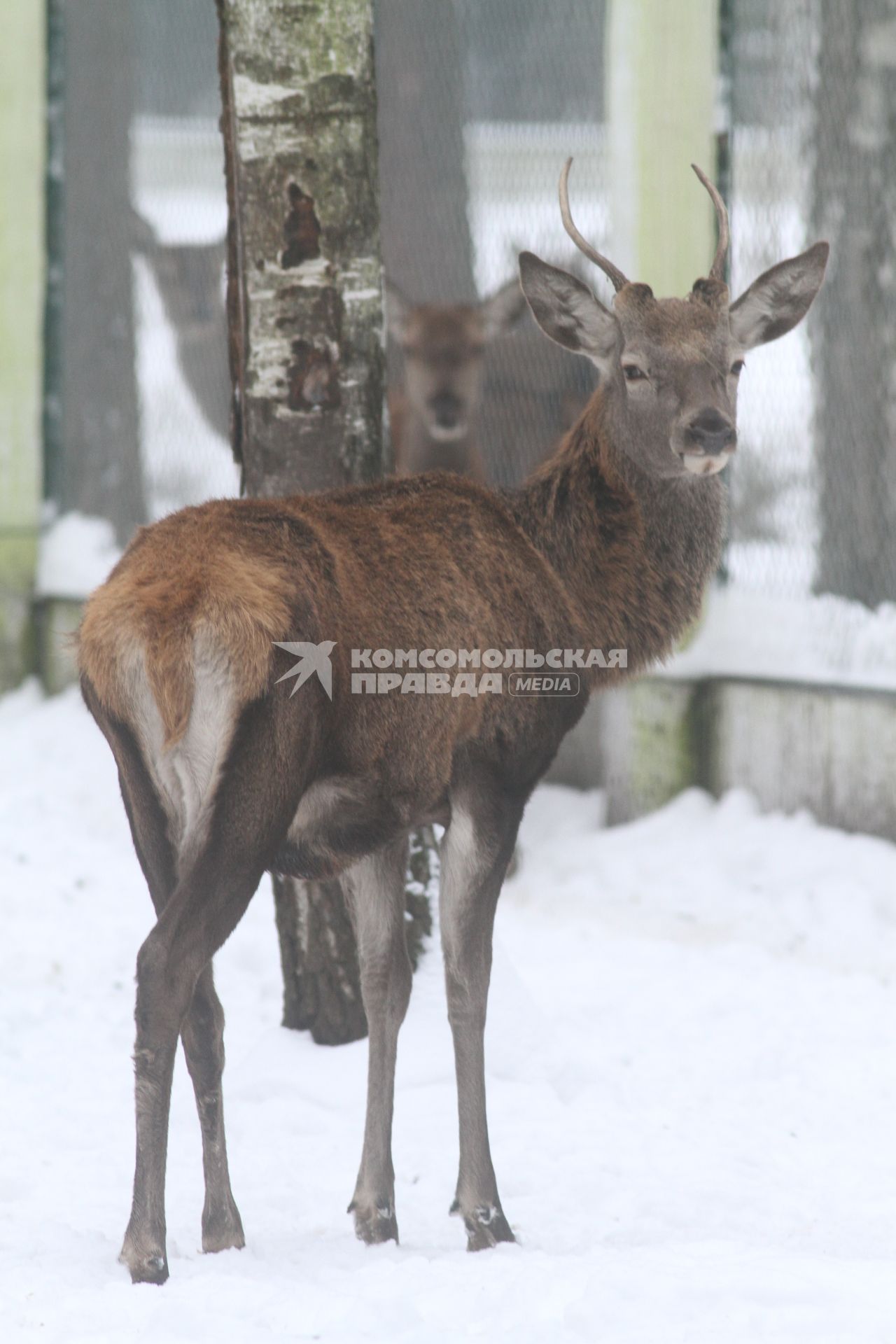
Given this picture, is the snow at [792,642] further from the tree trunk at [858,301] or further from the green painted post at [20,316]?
the green painted post at [20,316]

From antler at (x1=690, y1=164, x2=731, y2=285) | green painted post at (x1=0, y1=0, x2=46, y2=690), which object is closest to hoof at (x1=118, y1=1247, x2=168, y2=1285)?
antler at (x1=690, y1=164, x2=731, y2=285)

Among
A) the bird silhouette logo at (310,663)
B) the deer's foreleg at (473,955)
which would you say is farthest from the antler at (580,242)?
the deer's foreleg at (473,955)

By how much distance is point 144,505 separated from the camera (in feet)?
34.0

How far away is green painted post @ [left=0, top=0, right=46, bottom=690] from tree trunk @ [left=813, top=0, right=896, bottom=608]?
5020mm

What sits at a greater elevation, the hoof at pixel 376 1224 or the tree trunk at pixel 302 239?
the tree trunk at pixel 302 239

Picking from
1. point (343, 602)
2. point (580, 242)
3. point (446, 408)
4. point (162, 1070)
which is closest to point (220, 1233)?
point (162, 1070)

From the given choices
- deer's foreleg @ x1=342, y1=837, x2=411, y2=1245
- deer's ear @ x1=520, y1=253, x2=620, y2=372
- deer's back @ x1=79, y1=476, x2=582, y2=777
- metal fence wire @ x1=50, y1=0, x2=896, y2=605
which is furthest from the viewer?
metal fence wire @ x1=50, y1=0, x2=896, y2=605

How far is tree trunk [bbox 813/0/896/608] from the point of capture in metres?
7.19

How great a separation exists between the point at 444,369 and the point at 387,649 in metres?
4.34

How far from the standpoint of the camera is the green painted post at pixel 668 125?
7.47 meters

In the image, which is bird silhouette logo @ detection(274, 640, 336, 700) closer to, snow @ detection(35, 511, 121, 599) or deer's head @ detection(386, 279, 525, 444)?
deer's head @ detection(386, 279, 525, 444)

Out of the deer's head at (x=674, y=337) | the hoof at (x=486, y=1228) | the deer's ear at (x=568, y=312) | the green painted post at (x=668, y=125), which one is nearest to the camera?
the hoof at (x=486, y=1228)

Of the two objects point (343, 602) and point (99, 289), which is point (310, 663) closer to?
point (343, 602)

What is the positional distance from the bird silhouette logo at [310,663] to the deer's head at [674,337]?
1304 millimetres
